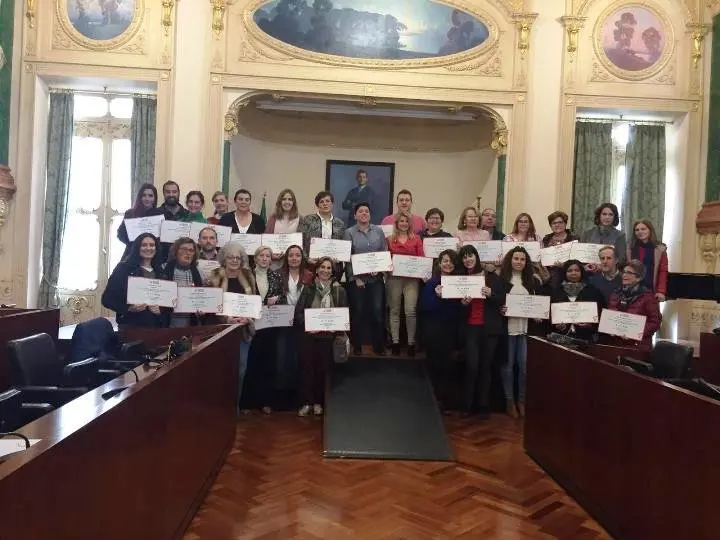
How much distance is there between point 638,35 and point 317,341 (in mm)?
6307

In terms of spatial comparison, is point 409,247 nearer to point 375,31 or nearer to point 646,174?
point 375,31

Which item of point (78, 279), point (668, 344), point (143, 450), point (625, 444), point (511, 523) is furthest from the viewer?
point (78, 279)

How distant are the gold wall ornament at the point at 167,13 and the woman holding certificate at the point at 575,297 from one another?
5.68 meters

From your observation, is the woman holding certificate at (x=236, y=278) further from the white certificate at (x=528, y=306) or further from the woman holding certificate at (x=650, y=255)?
the woman holding certificate at (x=650, y=255)

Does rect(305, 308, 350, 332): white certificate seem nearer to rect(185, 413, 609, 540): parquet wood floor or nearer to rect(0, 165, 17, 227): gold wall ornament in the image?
rect(185, 413, 609, 540): parquet wood floor

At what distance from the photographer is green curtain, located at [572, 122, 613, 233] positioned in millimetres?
8766

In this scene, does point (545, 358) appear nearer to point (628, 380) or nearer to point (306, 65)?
point (628, 380)

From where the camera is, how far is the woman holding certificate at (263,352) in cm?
525

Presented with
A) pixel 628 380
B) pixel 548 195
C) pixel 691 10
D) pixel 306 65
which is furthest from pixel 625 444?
pixel 691 10

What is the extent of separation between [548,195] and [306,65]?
3588mm

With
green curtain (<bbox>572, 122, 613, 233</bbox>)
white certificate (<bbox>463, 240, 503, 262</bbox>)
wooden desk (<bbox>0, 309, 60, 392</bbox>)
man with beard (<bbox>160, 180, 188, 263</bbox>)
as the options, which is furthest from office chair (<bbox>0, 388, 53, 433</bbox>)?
green curtain (<bbox>572, 122, 613, 233</bbox>)

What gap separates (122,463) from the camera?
1.96 metres

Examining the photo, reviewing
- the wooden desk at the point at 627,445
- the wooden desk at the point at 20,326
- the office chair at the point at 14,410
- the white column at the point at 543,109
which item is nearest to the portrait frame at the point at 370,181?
the white column at the point at 543,109

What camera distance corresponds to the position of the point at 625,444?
9.95ft
